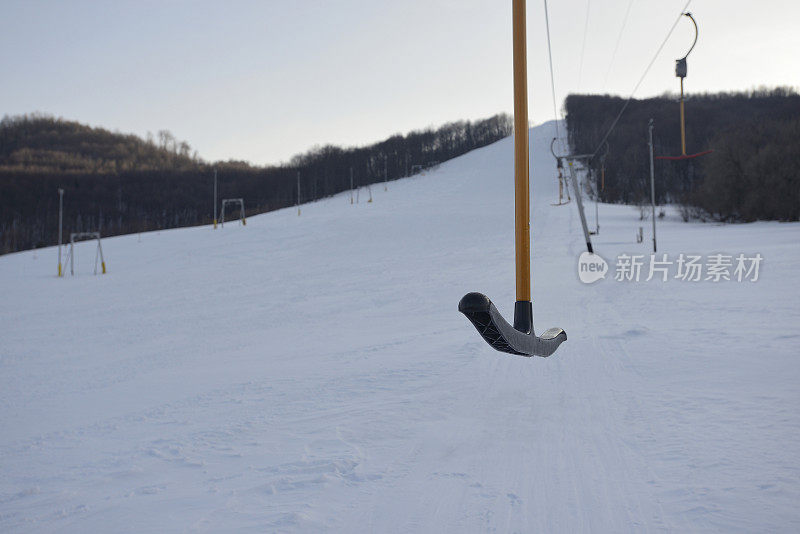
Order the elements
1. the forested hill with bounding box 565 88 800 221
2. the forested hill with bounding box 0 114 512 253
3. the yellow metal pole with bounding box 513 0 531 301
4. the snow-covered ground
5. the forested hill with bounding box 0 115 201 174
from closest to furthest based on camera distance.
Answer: the snow-covered ground, the yellow metal pole with bounding box 513 0 531 301, the forested hill with bounding box 565 88 800 221, the forested hill with bounding box 0 114 512 253, the forested hill with bounding box 0 115 201 174

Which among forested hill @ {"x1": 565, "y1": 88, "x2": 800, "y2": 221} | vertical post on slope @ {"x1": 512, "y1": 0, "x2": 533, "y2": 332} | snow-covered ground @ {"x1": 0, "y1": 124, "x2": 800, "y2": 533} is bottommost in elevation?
snow-covered ground @ {"x1": 0, "y1": 124, "x2": 800, "y2": 533}

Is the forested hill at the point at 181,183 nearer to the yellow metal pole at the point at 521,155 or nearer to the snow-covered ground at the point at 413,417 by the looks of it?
the snow-covered ground at the point at 413,417

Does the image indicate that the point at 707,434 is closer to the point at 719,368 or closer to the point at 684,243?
the point at 719,368

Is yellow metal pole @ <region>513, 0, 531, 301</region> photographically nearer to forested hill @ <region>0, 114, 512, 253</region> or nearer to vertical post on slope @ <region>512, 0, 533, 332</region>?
vertical post on slope @ <region>512, 0, 533, 332</region>

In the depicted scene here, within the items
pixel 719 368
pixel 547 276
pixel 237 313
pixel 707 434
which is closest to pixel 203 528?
pixel 707 434

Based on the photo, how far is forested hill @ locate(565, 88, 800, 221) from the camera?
33.4 metres

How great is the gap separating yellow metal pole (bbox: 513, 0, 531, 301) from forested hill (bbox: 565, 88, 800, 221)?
107 feet

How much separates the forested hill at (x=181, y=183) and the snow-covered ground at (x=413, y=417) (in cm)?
6273

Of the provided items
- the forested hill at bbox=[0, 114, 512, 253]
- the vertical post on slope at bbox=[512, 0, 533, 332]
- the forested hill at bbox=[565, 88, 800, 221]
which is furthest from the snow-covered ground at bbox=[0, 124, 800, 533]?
the forested hill at bbox=[0, 114, 512, 253]

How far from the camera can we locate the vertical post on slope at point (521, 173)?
3.27 meters

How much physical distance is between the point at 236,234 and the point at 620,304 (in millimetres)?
23221

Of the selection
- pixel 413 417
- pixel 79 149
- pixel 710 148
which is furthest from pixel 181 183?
pixel 413 417

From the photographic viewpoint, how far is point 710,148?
41.9 m

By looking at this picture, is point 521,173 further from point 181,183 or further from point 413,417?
point 181,183
